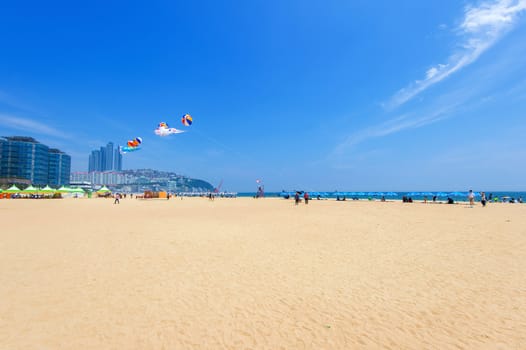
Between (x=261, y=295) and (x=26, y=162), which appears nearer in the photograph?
(x=261, y=295)

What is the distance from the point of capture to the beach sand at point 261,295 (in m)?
3.85

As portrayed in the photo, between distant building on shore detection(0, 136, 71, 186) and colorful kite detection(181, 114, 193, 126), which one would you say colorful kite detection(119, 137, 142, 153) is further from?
distant building on shore detection(0, 136, 71, 186)

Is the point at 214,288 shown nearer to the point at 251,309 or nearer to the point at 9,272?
the point at 251,309

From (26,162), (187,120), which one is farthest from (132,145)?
(26,162)

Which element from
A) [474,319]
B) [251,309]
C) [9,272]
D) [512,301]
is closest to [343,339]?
[251,309]

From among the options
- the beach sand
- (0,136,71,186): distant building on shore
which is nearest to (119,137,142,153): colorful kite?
the beach sand

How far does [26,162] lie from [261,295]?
514 feet

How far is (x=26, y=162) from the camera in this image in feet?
382

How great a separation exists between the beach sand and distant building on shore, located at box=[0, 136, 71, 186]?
139 metres

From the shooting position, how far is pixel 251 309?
474cm

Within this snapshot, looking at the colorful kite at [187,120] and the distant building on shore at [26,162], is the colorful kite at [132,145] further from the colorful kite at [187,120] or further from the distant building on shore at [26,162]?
the distant building on shore at [26,162]

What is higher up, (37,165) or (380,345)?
(37,165)

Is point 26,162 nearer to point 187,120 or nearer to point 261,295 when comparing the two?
point 187,120

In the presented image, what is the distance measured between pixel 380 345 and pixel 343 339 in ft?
1.72
